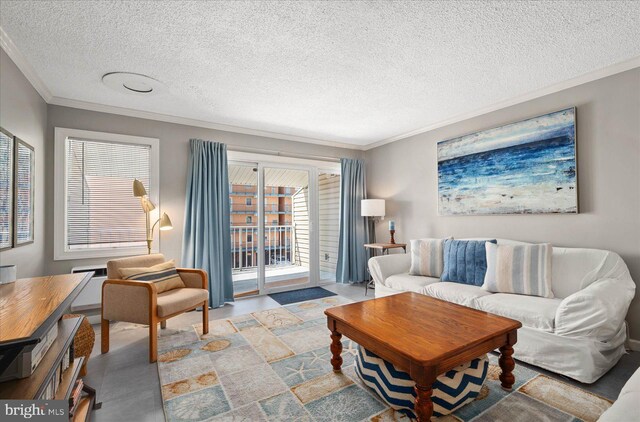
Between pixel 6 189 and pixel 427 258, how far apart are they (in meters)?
3.97

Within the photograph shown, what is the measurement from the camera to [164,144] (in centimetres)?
382

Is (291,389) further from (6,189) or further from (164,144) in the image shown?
(164,144)

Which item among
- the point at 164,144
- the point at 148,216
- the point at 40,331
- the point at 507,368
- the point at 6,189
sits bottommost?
the point at 507,368

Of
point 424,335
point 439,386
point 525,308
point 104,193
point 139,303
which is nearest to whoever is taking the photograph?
point 439,386

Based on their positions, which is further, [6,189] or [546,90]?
[546,90]

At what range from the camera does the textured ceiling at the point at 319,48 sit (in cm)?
191

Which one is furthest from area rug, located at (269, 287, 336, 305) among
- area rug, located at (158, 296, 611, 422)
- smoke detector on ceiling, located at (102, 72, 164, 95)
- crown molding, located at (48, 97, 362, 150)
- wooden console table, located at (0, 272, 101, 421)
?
smoke detector on ceiling, located at (102, 72, 164, 95)

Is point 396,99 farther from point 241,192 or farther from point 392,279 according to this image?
point 241,192

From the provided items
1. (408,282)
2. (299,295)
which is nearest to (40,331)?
(408,282)

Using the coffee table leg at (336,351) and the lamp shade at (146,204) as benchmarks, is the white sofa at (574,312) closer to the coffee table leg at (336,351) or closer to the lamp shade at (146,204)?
the coffee table leg at (336,351)

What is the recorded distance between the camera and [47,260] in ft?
10.4

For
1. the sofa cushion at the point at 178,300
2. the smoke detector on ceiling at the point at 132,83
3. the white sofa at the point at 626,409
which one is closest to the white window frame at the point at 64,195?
the smoke detector on ceiling at the point at 132,83

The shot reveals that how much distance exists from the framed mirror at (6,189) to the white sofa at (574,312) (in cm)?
369

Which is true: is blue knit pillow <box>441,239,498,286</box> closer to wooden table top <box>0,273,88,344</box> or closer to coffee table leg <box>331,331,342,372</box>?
coffee table leg <box>331,331,342,372</box>
